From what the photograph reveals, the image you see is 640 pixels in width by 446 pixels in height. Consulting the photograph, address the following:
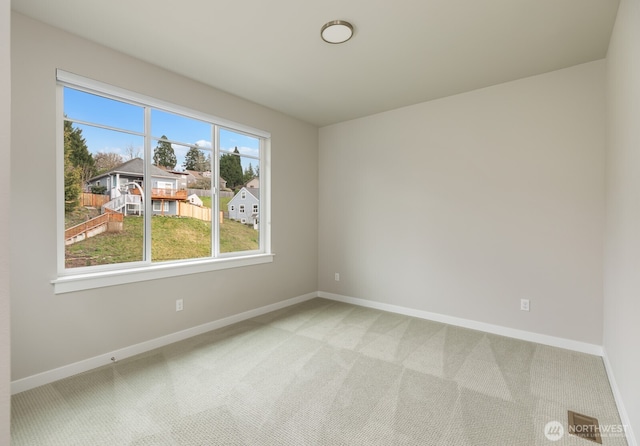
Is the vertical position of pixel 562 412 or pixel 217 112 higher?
pixel 217 112

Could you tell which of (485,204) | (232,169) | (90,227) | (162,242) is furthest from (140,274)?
(485,204)

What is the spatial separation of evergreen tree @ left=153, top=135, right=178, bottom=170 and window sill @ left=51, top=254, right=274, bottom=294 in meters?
1.03

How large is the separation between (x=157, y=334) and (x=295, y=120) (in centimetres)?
320

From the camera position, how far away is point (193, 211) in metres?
3.36

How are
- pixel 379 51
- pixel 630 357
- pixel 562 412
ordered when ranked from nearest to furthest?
pixel 630 357 → pixel 562 412 → pixel 379 51

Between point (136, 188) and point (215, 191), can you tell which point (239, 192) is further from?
point (136, 188)

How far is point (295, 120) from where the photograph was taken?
4402mm

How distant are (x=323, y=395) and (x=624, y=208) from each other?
7.64 ft

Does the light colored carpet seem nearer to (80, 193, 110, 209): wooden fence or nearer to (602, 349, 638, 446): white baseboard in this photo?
(602, 349, 638, 446): white baseboard

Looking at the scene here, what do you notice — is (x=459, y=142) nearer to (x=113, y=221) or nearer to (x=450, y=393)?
(x=450, y=393)

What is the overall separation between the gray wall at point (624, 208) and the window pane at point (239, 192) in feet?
11.4

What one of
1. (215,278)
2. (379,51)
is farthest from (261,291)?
(379,51)

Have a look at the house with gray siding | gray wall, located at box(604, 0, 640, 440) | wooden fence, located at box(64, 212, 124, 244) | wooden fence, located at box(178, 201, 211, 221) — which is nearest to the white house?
wooden fence, located at box(178, 201, 211, 221)

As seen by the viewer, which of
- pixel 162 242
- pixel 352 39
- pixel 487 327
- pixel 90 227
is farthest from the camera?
pixel 487 327
